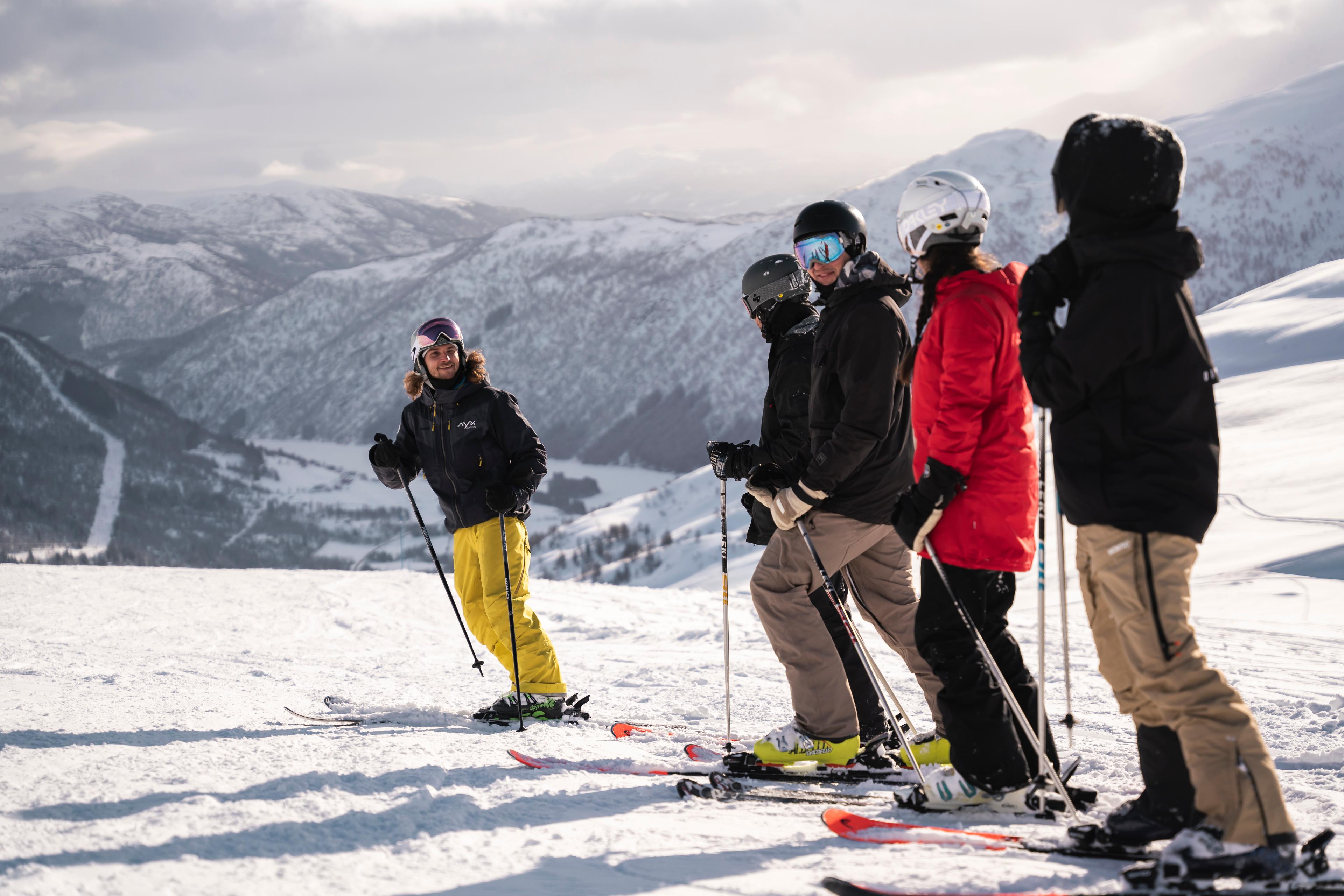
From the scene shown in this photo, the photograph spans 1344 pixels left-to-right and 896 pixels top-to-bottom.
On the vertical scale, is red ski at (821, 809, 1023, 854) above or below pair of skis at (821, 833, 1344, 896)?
below

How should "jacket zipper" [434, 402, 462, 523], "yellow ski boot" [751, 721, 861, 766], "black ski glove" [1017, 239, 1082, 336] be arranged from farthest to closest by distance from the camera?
"jacket zipper" [434, 402, 462, 523]
"yellow ski boot" [751, 721, 861, 766]
"black ski glove" [1017, 239, 1082, 336]

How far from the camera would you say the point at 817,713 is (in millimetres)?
4051

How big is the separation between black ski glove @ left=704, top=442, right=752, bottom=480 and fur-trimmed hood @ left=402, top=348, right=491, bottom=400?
5.31 ft

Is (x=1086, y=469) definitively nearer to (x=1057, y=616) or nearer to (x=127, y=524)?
(x=1057, y=616)

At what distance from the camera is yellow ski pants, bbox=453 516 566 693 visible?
5293mm

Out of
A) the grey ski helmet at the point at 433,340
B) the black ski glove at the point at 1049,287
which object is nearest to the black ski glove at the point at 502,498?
the grey ski helmet at the point at 433,340

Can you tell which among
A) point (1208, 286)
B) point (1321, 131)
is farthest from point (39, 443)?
point (1321, 131)

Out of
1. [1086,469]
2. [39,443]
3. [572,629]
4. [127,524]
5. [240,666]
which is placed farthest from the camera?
[39,443]

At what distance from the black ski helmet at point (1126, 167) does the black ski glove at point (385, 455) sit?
3882mm

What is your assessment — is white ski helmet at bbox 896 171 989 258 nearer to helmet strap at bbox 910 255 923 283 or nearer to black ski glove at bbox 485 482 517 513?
helmet strap at bbox 910 255 923 283

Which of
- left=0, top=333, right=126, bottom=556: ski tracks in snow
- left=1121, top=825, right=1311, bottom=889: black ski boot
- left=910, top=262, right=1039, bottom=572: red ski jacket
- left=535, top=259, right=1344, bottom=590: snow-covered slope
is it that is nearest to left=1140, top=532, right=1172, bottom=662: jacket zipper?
left=1121, top=825, right=1311, bottom=889: black ski boot

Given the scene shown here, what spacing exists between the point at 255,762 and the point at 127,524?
4954 inches

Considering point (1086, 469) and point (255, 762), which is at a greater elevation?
point (1086, 469)

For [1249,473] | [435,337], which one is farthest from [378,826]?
[1249,473]
